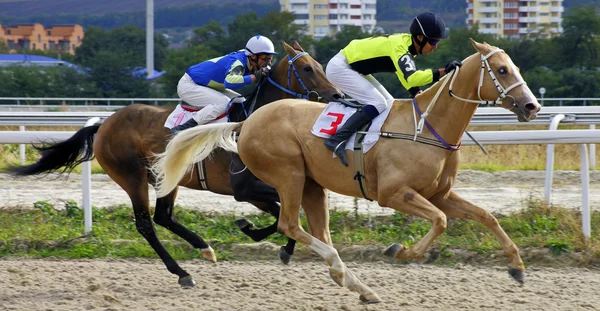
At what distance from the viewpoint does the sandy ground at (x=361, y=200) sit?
8.36m

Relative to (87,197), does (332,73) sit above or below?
above

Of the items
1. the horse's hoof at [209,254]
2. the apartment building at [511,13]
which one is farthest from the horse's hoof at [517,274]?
the apartment building at [511,13]

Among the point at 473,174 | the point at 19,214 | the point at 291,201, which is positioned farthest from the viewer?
the point at 473,174

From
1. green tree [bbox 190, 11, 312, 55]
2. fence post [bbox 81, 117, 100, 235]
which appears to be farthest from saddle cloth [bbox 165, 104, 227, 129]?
green tree [bbox 190, 11, 312, 55]

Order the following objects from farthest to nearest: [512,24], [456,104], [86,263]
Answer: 1. [512,24]
2. [86,263]
3. [456,104]

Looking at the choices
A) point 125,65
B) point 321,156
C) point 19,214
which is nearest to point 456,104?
point 321,156

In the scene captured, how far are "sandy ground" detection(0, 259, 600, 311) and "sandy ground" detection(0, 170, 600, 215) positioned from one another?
146 cm

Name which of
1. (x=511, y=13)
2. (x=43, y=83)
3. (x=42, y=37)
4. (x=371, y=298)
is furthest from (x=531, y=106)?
(x=42, y=37)

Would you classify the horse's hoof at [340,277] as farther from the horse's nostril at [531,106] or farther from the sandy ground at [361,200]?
the sandy ground at [361,200]

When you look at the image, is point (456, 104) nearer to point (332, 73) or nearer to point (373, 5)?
point (332, 73)

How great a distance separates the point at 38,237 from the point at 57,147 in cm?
81

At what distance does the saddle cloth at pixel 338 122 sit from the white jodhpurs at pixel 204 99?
1.22m

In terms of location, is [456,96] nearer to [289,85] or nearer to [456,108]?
[456,108]

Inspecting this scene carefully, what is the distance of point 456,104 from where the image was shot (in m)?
5.35
